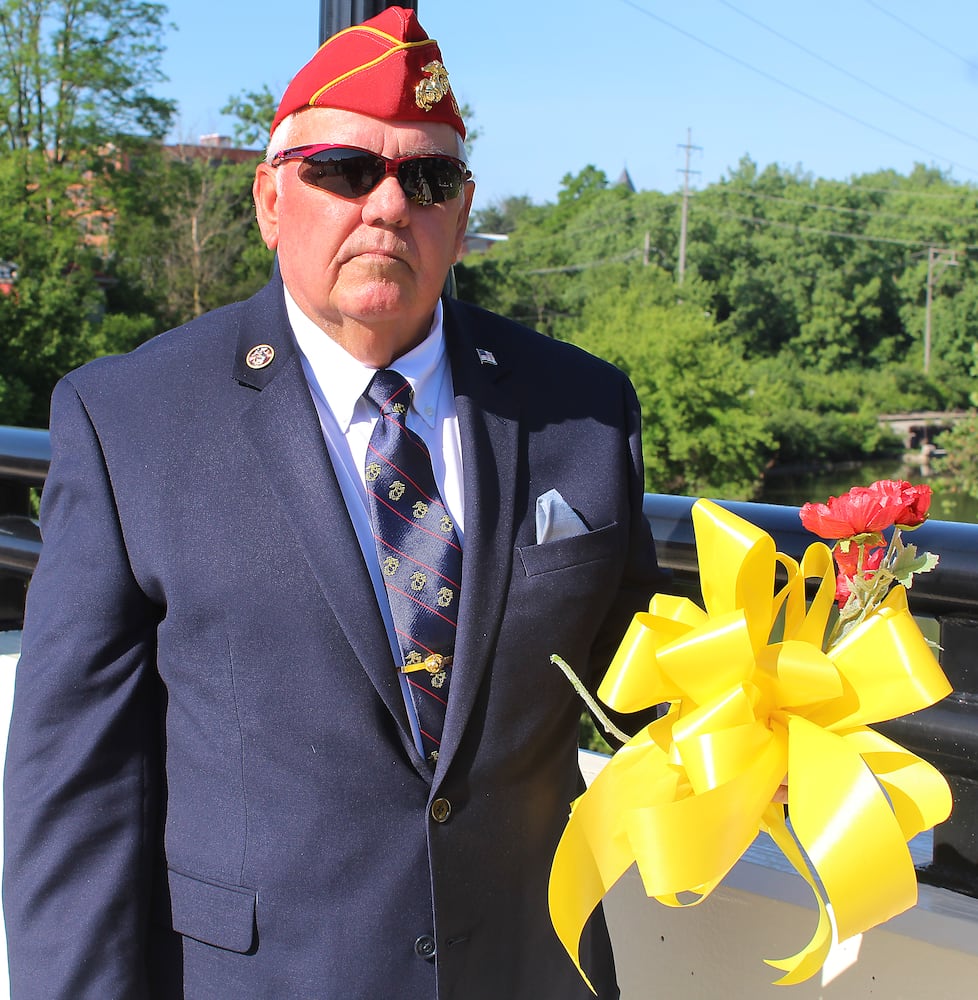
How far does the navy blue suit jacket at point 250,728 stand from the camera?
1.58 meters

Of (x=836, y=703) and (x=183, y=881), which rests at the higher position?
(x=836, y=703)

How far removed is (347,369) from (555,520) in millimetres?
352

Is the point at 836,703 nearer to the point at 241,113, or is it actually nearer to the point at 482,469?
the point at 482,469

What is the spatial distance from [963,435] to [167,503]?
29.0 m

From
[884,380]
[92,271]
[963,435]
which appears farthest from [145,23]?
[884,380]

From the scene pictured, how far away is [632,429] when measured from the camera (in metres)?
1.88

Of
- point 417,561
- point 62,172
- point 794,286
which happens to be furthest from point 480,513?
point 794,286

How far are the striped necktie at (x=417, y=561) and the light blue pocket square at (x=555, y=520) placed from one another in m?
0.13

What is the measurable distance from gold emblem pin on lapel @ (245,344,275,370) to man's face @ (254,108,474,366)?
0.25 feet

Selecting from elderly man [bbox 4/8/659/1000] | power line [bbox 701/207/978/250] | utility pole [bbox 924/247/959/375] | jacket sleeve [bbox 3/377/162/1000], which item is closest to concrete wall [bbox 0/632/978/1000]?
elderly man [bbox 4/8/659/1000]

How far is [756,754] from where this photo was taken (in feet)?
4.34

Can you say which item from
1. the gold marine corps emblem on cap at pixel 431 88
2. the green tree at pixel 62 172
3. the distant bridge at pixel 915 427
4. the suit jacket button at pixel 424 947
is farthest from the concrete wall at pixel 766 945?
the distant bridge at pixel 915 427

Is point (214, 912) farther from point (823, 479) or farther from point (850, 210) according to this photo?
point (850, 210)

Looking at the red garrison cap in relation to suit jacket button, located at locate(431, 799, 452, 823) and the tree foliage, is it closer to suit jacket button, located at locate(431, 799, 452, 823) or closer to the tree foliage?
suit jacket button, located at locate(431, 799, 452, 823)
